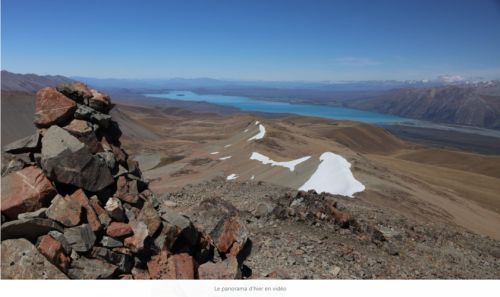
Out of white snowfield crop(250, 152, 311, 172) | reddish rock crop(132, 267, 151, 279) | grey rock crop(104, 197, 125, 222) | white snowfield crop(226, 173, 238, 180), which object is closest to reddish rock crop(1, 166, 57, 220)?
grey rock crop(104, 197, 125, 222)

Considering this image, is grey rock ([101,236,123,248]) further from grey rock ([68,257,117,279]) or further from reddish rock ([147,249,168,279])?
reddish rock ([147,249,168,279])

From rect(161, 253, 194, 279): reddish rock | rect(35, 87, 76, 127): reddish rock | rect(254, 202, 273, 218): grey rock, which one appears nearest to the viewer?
rect(161, 253, 194, 279): reddish rock

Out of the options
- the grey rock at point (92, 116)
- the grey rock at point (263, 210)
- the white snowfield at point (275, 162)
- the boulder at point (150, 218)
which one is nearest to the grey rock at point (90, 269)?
the boulder at point (150, 218)

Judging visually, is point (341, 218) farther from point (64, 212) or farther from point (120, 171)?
point (64, 212)

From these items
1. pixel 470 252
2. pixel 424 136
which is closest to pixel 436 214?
pixel 470 252

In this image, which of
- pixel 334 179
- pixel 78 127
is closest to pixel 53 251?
pixel 78 127
